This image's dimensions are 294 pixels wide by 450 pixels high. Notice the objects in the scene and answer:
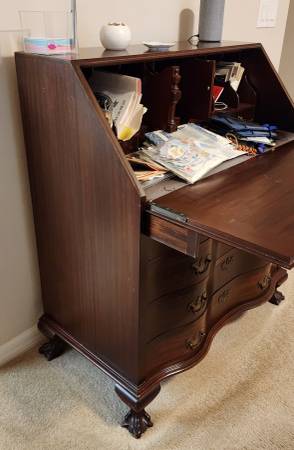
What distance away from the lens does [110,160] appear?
3.09 feet

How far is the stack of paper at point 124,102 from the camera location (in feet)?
3.62

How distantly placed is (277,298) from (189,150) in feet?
3.09

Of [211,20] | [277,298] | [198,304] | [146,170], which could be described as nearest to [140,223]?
[146,170]

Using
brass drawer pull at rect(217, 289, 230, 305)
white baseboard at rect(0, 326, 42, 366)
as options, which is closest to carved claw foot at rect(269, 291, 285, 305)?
brass drawer pull at rect(217, 289, 230, 305)

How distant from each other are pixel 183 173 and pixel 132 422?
0.75 meters

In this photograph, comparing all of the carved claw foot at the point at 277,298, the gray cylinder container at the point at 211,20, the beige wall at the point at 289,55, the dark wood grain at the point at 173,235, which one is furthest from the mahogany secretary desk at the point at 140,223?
the beige wall at the point at 289,55

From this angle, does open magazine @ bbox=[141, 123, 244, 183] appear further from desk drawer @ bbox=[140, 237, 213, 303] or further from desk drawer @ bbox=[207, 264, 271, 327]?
desk drawer @ bbox=[207, 264, 271, 327]

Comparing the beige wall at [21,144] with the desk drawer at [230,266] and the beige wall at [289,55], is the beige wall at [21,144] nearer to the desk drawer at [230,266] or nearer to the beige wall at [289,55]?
the desk drawer at [230,266]

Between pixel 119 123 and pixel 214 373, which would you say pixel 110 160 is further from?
pixel 214 373

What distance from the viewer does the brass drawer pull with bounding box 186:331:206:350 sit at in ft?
4.29

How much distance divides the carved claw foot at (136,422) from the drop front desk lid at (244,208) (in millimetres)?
656

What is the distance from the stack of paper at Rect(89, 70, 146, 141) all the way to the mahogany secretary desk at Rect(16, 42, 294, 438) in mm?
65

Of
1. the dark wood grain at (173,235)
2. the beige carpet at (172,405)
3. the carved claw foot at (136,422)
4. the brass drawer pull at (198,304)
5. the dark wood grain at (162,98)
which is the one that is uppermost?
the dark wood grain at (162,98)

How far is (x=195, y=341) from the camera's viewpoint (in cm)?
133
